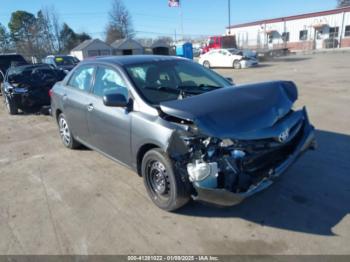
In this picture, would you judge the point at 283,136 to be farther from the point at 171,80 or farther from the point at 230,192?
the point at 171,80

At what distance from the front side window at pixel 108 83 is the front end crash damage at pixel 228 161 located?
120 cm

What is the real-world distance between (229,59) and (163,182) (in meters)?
19.9

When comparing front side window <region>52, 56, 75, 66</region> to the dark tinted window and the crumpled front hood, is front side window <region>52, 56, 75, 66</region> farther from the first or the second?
the crumpled front hood

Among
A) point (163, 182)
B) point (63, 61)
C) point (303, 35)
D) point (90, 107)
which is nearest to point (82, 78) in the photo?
point (90, 107)

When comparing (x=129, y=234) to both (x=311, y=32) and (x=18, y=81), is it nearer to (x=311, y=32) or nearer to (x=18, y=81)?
(x=18, y=81)

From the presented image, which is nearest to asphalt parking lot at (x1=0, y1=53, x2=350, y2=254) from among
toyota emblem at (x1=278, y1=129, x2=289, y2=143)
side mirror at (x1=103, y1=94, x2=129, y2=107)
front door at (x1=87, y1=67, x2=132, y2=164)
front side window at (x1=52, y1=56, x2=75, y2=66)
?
front door at (x1=87, y1=67, x2=132, y2=164)

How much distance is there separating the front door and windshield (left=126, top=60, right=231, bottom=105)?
0.86 feet

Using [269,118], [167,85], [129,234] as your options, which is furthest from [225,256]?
[167,85]

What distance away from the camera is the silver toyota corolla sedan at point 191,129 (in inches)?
107

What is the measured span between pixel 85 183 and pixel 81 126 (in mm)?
1049

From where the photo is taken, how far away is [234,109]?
2838mm

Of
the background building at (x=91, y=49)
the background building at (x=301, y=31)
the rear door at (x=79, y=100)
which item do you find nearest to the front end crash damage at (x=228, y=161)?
the rear door at (x=79, y=100)

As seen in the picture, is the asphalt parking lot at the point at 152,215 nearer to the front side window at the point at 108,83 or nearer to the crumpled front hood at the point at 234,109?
the crumpled front hood at the point at 234,109

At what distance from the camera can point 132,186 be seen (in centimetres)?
394
